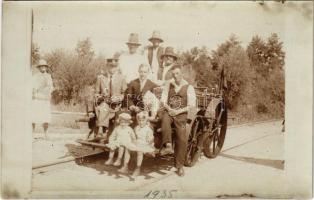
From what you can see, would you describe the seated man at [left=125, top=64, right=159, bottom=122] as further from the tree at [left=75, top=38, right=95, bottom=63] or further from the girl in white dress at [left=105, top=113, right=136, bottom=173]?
the tree at [left=75, top=38, right=95, bottom=63]

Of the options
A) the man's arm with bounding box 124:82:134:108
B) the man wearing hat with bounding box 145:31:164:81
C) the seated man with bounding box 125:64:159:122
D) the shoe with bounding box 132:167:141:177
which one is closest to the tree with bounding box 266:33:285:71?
the man wearing hat with bounding box 145:31:164:81

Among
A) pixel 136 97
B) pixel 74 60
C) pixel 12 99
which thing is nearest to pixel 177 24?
pixel 136 97

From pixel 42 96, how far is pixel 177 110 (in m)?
1.13

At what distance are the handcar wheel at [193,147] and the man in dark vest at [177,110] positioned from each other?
0.04 m

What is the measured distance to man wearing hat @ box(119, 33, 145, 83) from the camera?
10.8 ft

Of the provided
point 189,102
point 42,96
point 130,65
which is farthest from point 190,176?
point 42,96

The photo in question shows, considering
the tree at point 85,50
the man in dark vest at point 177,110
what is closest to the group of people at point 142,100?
the man in dark vest at point 177,110

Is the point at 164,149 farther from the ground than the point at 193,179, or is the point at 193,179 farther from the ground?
the point at 164,149

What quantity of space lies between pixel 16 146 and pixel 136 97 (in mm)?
1069

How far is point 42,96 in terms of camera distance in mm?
3326

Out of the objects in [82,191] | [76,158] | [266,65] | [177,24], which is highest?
[177,24]

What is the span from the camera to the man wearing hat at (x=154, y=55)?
10.9 feet

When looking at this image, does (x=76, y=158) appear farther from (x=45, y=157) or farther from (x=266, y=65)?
(x=266, y=65)

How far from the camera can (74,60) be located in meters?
3.32
